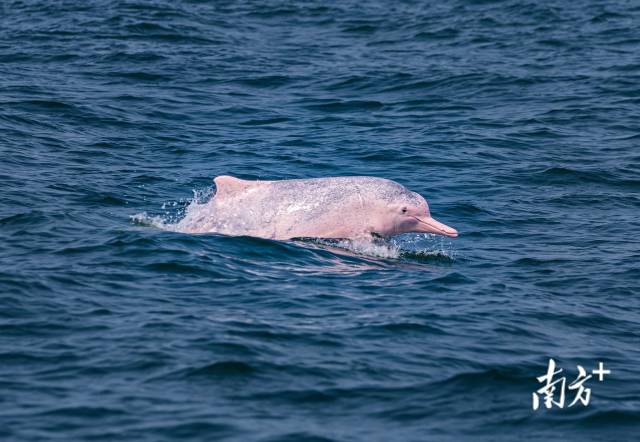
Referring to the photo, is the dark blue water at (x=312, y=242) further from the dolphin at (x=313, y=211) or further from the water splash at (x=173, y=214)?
the dolphin at (x=313, y=211)

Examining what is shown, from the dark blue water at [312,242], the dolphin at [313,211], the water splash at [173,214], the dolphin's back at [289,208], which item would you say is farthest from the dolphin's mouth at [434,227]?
the water splash at [173,214]

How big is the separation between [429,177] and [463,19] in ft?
55.0

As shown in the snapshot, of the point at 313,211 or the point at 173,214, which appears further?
the point at 173,214

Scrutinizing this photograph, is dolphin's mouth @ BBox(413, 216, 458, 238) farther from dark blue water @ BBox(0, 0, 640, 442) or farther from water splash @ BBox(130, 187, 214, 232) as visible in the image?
water splash @ BBox(130, 187, 214, 232)

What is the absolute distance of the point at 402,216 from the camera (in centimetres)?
1872

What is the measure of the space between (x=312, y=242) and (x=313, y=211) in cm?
54

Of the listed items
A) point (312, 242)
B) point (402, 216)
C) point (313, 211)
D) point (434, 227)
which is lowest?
point (312, 242)

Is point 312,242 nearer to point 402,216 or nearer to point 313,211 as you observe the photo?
point 313,211

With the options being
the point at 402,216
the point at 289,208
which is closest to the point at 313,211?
the point at 289,208

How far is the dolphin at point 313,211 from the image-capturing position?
60.3 feet

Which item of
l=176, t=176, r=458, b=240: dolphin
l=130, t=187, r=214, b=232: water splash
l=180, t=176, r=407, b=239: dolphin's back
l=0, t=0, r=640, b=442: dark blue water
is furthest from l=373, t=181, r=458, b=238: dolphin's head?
l=130, t=187, r=214, b=232: water splash

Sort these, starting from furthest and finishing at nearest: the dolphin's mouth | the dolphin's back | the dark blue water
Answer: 1. the dolphin's mouth
2. the dolphin's back
3. the dark blue water

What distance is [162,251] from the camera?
1717 cm

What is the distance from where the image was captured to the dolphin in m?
18.4
